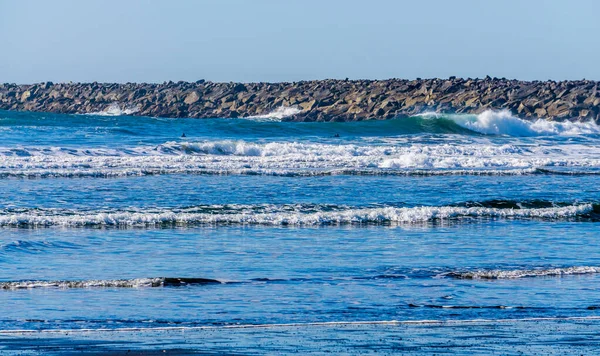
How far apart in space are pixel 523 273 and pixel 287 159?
1927 cm

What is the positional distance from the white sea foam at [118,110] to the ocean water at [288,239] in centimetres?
3875

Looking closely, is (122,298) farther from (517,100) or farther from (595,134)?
(517,100)

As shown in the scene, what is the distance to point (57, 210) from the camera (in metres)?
16.9

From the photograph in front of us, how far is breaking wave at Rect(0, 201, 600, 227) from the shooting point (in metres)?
15.7

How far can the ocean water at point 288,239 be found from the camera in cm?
930

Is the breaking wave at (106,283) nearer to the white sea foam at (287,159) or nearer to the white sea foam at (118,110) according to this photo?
the white sea foam at (287,159)

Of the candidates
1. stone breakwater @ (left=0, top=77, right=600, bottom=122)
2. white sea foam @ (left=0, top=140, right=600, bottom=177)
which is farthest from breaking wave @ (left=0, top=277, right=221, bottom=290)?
stone breakwater @ (left=0, top=77, right=600, bottom=122)

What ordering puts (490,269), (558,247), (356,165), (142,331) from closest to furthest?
(142,331) < (490,269) < (558,247) < (356,165)

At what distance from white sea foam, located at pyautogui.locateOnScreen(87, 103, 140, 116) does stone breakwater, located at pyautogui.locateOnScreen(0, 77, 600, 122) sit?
10cm

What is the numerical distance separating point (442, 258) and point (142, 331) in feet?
17.1

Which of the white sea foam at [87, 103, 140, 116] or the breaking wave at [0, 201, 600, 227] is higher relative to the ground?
the white sea foam at [87, 103, 140, 116]

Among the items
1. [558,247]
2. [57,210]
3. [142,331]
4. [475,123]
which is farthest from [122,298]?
[475,123]

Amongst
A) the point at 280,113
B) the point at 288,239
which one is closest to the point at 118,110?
the point at 280,113

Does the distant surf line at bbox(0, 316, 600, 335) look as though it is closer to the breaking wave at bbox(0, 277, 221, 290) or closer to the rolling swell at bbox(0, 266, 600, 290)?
the rolling swell at bbox(0, 266, 600, 290)
